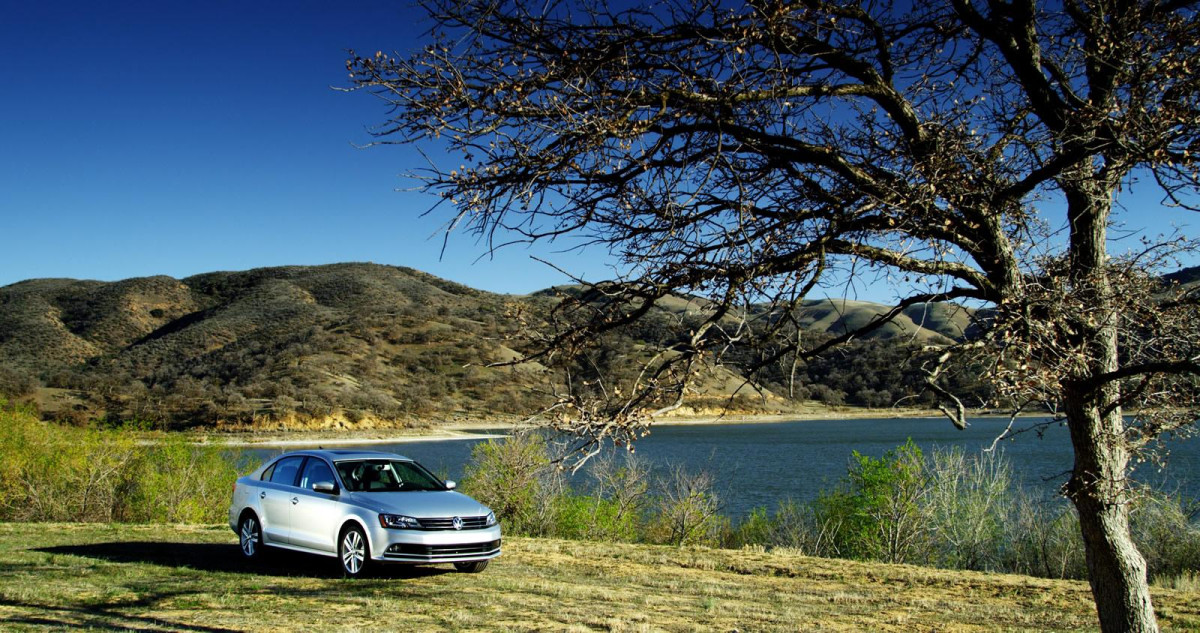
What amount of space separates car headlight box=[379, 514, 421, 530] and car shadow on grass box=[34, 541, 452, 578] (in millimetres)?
Result: 570

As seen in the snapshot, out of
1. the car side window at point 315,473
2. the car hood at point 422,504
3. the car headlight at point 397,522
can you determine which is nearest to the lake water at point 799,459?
the car hood at point 422,504

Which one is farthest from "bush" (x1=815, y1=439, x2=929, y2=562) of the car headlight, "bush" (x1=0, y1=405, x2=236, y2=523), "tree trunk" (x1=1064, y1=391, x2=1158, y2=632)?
"tree trunk" (x1=1064, y1=391, x2=1158, y2=632)

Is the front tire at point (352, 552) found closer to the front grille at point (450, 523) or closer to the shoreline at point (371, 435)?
the front grille at point (450, 523)

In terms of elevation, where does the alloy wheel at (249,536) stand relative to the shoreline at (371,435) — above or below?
below

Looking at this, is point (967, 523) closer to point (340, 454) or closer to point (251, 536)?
point (340, 454)

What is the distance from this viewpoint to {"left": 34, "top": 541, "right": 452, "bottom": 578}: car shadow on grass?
11.4 m

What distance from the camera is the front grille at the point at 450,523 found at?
34.8 feet

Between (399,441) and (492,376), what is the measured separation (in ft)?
79.5

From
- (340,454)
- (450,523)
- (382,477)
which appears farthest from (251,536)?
(450,523)

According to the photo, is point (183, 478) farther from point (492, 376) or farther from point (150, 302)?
point (150, 302)

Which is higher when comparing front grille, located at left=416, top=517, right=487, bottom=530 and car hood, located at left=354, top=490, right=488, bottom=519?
car hood, located at left=354, top=490, right=488, bottom=519

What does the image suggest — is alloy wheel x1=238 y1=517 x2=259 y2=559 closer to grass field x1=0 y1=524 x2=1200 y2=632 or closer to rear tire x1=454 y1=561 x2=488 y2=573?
grass field x1=0 y1=524 x2=1200 y2=632

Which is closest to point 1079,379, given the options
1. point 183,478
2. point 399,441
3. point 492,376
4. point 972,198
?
point 972,198

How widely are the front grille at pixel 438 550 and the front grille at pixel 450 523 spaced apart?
213 mm
